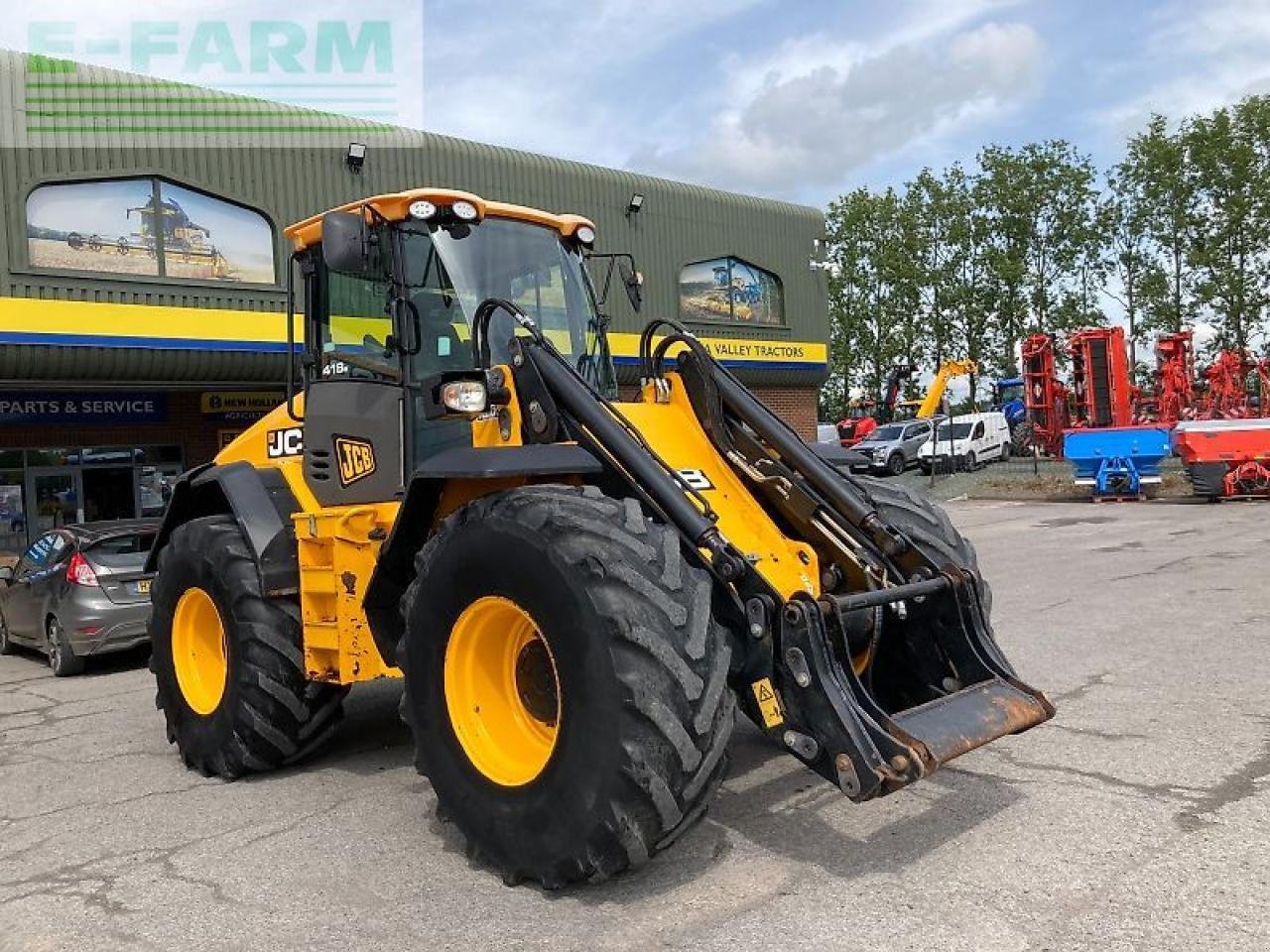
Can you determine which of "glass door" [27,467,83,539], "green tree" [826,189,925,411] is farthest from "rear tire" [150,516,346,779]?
"green tree" [826,189,925,411]

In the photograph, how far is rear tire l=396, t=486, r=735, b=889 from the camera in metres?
3.41

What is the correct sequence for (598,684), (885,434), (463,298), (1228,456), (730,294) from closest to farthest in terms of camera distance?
1. (598,684)
2. (463,298)
3. (1228,456)
4. (730,294)
5. (885,434)

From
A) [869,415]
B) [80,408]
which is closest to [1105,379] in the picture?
[80,408]

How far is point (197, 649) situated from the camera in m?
5.93

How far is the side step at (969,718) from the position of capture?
3682 mm

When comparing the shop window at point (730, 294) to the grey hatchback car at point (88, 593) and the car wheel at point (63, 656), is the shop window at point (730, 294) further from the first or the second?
the car wheel at point (63, 656)

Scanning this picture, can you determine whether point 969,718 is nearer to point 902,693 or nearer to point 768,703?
point 902,693

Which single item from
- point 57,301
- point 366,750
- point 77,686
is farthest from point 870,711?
point 57,301

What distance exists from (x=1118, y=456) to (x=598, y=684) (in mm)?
21541

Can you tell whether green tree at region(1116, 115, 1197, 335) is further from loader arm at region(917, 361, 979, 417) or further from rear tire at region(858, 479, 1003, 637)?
rear tire at region(858, 479, 1003, 637)

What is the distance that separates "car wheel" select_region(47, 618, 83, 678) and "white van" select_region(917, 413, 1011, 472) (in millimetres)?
27574

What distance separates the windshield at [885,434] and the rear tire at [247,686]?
3113 cm

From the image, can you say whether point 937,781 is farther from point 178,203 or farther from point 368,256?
point 178,203

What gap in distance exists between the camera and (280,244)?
17.6 metres
